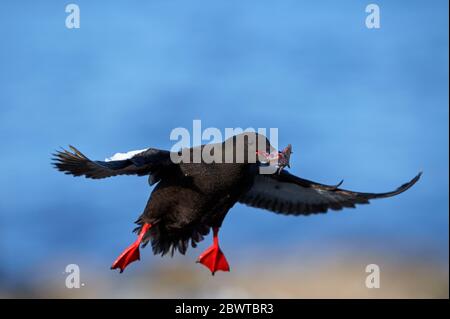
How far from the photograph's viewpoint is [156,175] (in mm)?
13609

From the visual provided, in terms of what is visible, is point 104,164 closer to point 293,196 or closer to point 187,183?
point 187,183

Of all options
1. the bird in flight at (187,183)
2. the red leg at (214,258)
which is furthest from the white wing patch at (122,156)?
the red leg at (214,258)

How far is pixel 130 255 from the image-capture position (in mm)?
13875

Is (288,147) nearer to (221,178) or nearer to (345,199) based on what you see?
(221,178)

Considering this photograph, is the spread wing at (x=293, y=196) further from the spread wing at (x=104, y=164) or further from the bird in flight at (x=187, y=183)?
the spread wing at (x=104, y=164)

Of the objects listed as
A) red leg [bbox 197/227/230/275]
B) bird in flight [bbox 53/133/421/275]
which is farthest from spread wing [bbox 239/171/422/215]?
red leg [bbox 197/227/230/275]

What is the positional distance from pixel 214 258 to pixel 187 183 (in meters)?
2.01

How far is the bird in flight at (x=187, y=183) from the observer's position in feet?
42.1

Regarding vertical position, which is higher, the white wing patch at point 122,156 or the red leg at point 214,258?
the white wing patch at point 122,156

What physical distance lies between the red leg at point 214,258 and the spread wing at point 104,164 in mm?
Answer: 1980

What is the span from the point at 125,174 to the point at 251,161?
79.2 inches

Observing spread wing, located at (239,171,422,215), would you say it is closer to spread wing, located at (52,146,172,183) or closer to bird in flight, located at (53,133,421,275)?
bird in flight, located at (53,133,421,275)

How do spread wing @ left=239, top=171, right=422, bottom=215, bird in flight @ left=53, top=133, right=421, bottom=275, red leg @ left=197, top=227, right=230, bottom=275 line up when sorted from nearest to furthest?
bird in flight @ left=53, top=133, right=421, bottom=275
red leg @ left=197, top=227, right=230, bottom=275
spread wing @ left=239, top=171, right=422, bottom=215

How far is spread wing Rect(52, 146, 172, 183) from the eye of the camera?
12.8 metres
